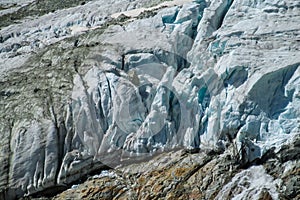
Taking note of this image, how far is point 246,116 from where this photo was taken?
13.4m

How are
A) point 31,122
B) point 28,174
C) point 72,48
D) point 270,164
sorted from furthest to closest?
point 72,48
point 31,122
point 28,174
point 270,164

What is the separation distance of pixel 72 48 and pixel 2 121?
524 centimetres

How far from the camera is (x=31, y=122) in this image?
15.8m

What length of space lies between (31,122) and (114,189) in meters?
4.46

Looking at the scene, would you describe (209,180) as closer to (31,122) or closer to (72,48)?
(31,122)

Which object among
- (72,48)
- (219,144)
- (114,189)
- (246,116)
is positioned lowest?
(114,189)

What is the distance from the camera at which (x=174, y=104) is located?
15125mm

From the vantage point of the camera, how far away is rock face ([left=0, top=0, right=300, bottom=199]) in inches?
511

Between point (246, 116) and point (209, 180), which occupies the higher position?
point (246, 116)

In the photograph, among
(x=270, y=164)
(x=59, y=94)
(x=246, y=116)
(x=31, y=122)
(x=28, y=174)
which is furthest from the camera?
(x=59, y=94)

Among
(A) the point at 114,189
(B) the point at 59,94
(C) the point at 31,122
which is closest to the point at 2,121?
(C) the point at 31,122

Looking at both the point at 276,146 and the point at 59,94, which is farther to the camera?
the point at 59,94

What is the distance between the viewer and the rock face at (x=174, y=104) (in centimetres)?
1297

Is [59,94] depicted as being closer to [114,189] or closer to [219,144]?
[114,189]
